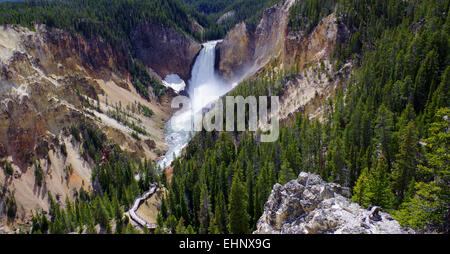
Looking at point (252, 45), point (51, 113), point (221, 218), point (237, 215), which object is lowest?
point (221, 218)

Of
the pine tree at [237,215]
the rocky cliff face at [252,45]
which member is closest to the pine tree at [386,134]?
the pine tree at [237,215]

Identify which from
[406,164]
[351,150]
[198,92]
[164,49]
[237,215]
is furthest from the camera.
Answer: [164,49]

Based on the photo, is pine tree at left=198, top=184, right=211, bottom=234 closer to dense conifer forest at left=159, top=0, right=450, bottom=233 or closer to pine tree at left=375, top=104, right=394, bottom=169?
dense conifer forest at left=159, top=0, right=450, bottom=233

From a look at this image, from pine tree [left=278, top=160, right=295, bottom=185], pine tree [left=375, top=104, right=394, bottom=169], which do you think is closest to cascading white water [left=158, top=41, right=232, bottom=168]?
pine tree [left=278, top=160, right=295, bottom=185]

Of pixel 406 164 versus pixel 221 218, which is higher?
pixel 406 164

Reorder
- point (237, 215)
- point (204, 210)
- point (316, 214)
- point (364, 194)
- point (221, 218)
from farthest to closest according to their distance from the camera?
point (204, 210) → point (221, 218) → point (237, 215) → point (364, 194) → point (316, 214)

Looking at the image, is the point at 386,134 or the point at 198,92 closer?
the point at 386,134

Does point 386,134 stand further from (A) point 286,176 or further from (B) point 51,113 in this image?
(B) point 51,113

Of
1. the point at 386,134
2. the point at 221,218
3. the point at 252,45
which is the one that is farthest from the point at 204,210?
the point at 252,45
